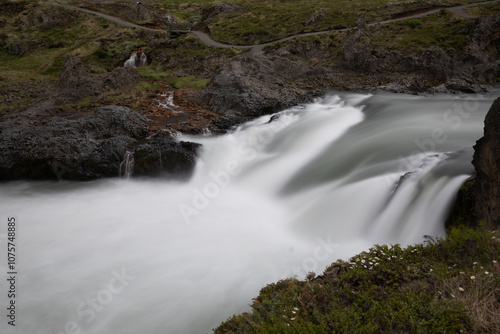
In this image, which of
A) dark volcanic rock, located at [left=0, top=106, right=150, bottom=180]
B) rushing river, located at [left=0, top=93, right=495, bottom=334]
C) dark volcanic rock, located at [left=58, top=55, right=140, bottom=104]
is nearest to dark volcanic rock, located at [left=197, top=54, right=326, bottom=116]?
rushing river, located at [left=0, top=93, right=495, bottom=334]

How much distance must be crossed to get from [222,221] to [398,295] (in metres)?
8.28

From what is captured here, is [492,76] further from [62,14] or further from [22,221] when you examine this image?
[62,14]

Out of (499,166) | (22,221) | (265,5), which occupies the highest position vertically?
(265,5)

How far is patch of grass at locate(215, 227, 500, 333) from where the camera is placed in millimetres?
5086

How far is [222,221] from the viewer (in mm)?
13148

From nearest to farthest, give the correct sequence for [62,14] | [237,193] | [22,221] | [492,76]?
[22,221], [237,193], [492,76], [62,14]

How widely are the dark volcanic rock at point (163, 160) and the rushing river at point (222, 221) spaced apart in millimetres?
711

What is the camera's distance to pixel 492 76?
988 inches

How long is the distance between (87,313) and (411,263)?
8.29 m

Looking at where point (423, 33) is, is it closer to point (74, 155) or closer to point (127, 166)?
point (127, 166)

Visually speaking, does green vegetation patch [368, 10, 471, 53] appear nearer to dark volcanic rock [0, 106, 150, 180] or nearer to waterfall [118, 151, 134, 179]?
waterfall [118, 151, 134, 179]

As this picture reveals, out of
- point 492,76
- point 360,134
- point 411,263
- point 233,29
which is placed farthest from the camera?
point 233,29

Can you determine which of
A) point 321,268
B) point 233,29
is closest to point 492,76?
point 321,268

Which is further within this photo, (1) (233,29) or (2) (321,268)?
(1) (233,29)
